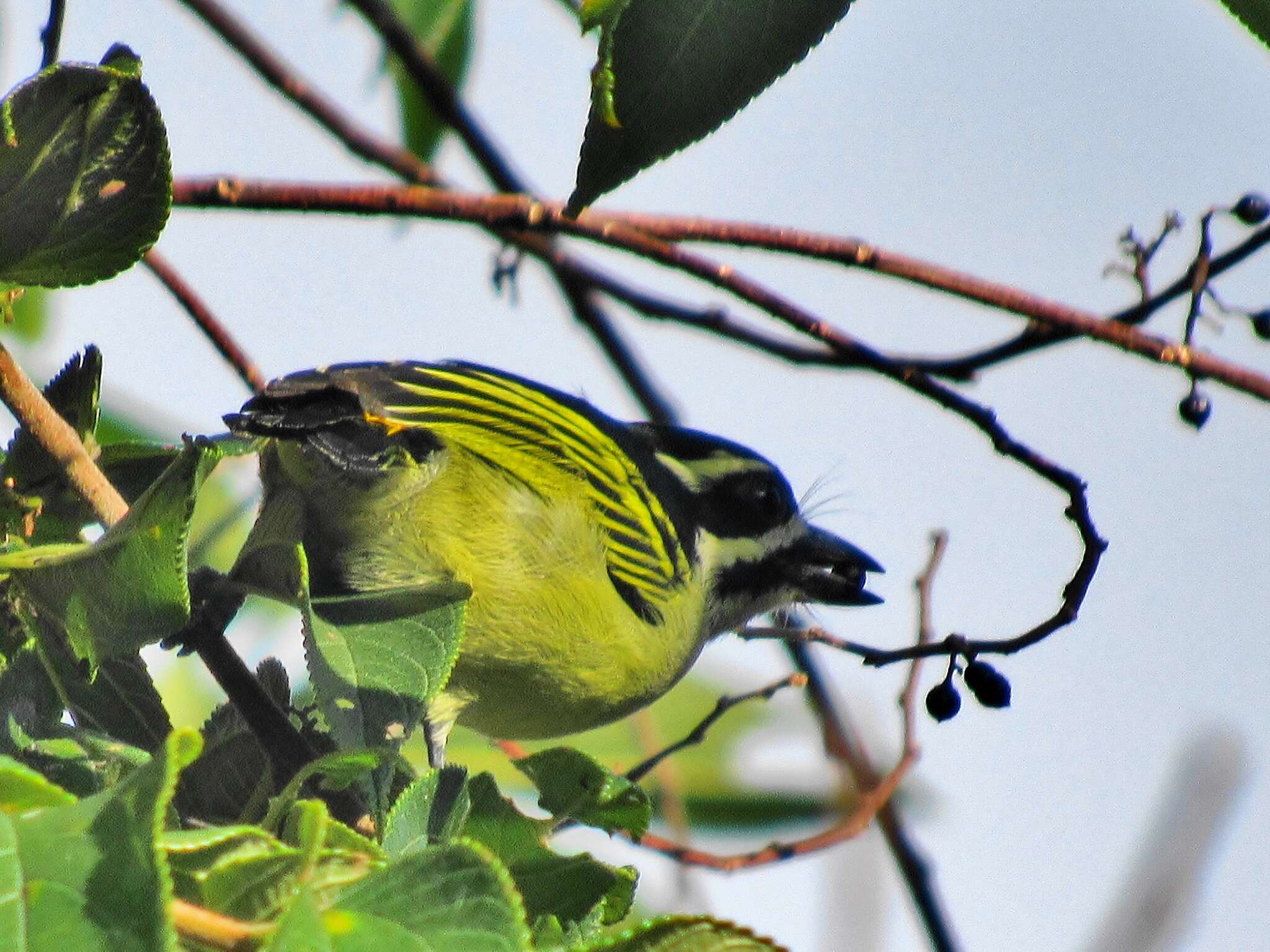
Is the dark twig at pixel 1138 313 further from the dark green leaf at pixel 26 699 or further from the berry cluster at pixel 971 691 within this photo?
the dark green leaf at pixel 26 699

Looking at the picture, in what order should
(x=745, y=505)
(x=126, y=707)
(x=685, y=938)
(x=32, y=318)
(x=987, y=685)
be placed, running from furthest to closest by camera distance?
(x=745, y=505) < (x=32, y=318) < (x=987, y=685) < (x=126, y=707) < (x=685, y=938)

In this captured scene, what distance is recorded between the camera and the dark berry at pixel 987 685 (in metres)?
2.61

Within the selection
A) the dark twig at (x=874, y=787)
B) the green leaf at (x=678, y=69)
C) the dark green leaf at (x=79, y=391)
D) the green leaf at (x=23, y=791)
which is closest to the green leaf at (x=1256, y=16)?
the green leaf at (x=678, y=69)

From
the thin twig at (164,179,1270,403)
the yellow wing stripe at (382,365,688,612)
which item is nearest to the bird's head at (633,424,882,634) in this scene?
the yellow wing stripe at (382,365,688,612)

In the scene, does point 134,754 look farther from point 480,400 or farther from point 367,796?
point 480,400

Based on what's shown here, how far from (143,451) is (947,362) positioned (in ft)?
5.66

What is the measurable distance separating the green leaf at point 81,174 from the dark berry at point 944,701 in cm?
152

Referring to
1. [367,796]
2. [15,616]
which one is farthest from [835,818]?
[15,616]

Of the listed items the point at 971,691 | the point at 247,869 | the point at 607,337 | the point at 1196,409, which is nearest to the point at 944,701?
the point at 971,691

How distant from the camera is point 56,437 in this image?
2037 mm

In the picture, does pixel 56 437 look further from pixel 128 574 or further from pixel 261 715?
pixel 261 715

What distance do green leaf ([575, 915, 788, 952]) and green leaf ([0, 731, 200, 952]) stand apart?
412 mm

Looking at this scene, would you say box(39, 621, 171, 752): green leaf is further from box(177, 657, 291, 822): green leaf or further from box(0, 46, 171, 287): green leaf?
box(0, 46, 171, 287): green leaf

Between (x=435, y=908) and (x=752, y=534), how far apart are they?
9.91 ft
